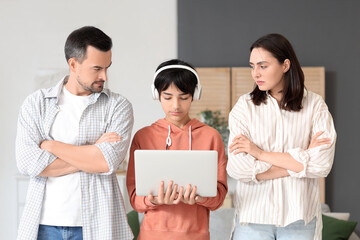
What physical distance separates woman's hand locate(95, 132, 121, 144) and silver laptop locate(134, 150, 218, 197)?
0.78ft

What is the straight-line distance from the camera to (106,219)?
7.11ft

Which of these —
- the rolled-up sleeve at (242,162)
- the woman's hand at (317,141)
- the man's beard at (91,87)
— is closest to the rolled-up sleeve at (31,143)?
the man's beard at (91,87)

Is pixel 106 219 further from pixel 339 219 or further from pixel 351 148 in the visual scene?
pixel 351 148

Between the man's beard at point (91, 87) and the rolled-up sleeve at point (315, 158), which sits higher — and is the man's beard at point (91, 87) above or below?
above

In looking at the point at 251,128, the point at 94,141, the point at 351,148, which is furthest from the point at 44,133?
the point at 351,148

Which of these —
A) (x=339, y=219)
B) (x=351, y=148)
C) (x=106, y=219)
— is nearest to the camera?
(x=106, y=219)

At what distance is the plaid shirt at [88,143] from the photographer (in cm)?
214

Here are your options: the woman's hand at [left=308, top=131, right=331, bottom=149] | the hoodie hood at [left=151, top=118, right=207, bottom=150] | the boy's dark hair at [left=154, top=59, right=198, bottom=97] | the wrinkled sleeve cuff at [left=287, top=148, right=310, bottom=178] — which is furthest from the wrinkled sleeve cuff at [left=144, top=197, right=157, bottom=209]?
the woman's hand at [left=308, top=131, right=331, bottom=149]

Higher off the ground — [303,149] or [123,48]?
[123,48]

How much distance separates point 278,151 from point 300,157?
11cm

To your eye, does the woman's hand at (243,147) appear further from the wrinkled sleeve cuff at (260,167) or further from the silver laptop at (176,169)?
the silver laptop at (176,169)

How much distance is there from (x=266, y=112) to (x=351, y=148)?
338cm

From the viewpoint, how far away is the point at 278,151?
2.23 meters

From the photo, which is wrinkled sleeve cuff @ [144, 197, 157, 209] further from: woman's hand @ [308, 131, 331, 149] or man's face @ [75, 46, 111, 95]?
woman's hand @ [308, 131, 331, 149]
